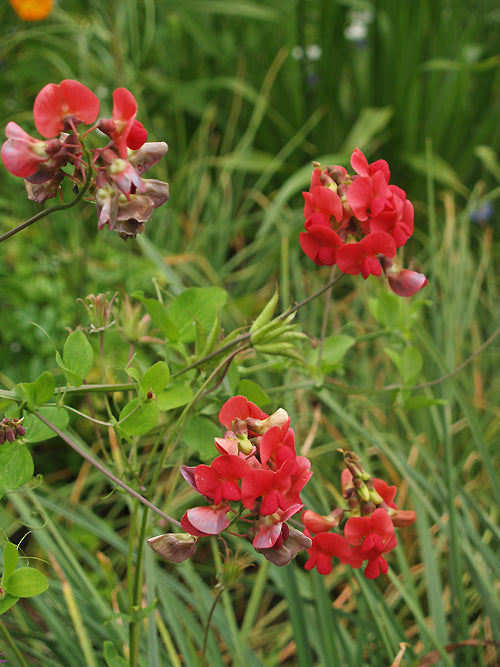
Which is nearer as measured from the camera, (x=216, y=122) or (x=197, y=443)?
(x=197, y=443)

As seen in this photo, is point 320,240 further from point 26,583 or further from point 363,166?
point 26,583

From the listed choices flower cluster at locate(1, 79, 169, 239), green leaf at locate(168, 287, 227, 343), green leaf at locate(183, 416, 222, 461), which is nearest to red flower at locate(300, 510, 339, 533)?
green leaf at locate(183, 416, 222, 461)

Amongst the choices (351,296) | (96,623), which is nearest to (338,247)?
(96,623)

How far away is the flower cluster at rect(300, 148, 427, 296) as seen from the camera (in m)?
0.53

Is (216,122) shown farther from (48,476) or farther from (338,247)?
(338,247)

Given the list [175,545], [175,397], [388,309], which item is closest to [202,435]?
[175,397]

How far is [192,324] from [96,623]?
495mm

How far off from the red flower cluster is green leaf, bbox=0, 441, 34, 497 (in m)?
0.15

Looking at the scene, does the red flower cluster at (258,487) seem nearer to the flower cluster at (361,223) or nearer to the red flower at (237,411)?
the red flower at (237,411)

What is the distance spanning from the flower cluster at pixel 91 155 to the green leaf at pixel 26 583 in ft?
0.95

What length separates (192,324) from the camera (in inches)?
24.9

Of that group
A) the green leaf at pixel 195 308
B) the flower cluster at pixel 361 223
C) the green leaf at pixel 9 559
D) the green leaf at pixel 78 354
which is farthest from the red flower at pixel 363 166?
the green leaf at pixel 9 559

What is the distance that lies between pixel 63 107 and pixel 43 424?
26 centimetres

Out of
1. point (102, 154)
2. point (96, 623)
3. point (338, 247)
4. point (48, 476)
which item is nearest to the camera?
point (102, 154)
